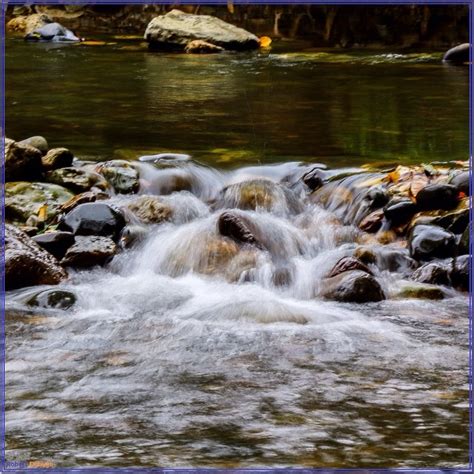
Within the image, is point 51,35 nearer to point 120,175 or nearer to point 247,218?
point 120,175

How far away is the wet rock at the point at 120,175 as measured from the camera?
25.3 feet

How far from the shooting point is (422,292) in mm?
5684

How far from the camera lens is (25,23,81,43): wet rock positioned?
2017 cm

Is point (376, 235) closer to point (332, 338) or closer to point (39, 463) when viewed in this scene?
point (332, 338)

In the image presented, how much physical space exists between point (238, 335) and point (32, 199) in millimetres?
3068

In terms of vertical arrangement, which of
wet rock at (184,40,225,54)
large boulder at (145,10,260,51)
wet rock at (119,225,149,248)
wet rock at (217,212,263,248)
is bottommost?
wet rock at (119,225,149,248)

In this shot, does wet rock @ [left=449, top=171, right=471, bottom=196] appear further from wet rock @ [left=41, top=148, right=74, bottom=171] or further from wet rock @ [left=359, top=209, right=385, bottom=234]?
wet rock @ [left=41, top=148, right=74, bottom=171]

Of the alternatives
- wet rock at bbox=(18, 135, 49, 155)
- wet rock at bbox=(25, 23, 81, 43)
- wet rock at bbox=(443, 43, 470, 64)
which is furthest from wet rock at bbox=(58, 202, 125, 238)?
wet rock at bbox=(25, 23, 81, 43)

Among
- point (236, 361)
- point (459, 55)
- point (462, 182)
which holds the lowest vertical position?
point (236, 361)

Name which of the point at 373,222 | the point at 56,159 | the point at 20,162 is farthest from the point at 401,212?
the point at 20,162

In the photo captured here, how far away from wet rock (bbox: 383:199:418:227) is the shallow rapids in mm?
286

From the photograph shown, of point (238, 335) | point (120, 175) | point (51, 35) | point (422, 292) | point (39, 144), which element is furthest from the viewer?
point (51, 35)

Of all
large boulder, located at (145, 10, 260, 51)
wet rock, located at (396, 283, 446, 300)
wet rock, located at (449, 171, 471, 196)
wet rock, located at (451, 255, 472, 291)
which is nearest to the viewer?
wet rock, located at (396, 283, 446, 300)

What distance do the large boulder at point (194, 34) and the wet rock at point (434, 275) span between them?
13177 millimetres
